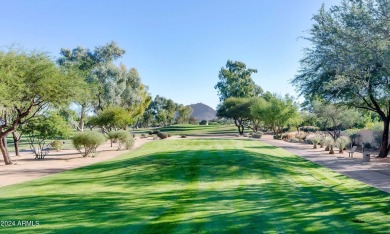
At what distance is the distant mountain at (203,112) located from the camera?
529 feet

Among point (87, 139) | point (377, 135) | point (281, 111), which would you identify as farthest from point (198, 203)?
point (281, 111)

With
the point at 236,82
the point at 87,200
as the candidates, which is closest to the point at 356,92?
the point at 87,200

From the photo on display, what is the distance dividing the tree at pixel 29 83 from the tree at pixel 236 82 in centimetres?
7460

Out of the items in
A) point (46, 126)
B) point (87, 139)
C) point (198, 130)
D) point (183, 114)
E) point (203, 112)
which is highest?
point (203, 112)

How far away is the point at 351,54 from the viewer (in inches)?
666

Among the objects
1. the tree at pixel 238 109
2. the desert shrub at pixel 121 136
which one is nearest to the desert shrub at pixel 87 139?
the desert shrub at pixel 121 136

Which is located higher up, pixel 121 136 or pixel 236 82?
pixel 236 82

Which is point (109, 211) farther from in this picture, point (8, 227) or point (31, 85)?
point (31, 85)

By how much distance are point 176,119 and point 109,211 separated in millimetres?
125635

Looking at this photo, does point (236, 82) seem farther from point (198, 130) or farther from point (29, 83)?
point (29, 83)

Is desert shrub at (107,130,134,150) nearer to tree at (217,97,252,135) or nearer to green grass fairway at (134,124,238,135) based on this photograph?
tree at (217,97,252,135)

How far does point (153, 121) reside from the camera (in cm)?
13388

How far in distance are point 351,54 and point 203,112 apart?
148132mm

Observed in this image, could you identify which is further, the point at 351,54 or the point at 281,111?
the point at 281,111
